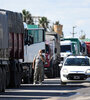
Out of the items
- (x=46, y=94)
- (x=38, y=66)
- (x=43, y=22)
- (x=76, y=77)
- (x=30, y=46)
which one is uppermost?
(x=43, y=22)

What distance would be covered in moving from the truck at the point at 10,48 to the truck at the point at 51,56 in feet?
38.7

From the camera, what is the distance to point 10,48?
26.3m

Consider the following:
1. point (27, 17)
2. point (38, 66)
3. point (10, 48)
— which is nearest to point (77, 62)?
point (38, 66)

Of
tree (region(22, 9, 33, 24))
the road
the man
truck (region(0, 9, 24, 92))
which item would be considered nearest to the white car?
the man

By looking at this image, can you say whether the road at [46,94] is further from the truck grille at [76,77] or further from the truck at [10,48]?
the truck grille at [76,77]

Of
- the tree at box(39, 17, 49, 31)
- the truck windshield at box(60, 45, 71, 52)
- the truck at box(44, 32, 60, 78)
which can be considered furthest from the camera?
the tree at box(39, 17, 49, 31)

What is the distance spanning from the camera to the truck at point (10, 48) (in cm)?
2359

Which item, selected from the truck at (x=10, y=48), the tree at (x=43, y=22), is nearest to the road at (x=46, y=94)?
→ the truck at (x=10, y=48)

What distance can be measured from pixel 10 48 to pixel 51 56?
50.0 feet

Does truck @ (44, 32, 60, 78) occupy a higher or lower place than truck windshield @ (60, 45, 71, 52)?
lower

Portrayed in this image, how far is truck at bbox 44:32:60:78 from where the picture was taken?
40625 mm

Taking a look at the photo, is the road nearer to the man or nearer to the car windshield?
the man

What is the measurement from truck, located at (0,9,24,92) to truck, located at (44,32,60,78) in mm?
11781

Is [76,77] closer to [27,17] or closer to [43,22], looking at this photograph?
[27,17]
